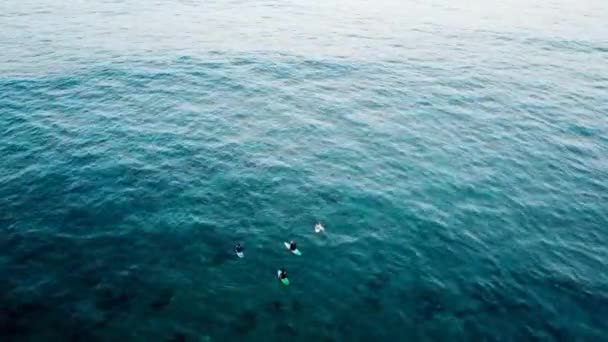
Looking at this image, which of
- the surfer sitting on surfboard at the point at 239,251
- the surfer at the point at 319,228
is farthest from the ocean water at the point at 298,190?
the surfer sitting on surfboard at the point at 239,251

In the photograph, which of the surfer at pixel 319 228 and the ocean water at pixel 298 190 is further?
the surfer at pixel 319 228

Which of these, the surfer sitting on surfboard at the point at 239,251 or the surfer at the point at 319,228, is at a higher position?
the surfer at the point at 319,228

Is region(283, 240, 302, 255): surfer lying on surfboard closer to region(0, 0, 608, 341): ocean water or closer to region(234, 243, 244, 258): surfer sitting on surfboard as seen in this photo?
region(0, 0, 608, 341): ocean water

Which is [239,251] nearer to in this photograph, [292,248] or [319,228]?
[292,248]

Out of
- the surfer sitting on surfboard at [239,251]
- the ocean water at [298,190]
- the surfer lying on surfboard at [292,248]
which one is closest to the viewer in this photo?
the ocean water at [298,190]

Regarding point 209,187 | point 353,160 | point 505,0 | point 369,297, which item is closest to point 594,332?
point 369,297

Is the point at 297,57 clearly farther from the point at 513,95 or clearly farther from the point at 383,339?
the point at 383,339

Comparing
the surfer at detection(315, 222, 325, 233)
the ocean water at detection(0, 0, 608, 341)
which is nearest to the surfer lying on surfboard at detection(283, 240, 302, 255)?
the ocean water at detection(0, 0, 608, 341)

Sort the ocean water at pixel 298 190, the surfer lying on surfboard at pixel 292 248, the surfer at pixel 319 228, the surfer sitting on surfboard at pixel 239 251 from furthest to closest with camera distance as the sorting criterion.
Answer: the surfer at pixel 319 228, the surfer lying on surfboard at pixel 292 248, the surfer sitting on surfboard at pixel 239 251, the ocean water at pixel 298 190

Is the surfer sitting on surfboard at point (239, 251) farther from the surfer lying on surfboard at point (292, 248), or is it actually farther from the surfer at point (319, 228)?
the surfer at point (319, 228)
